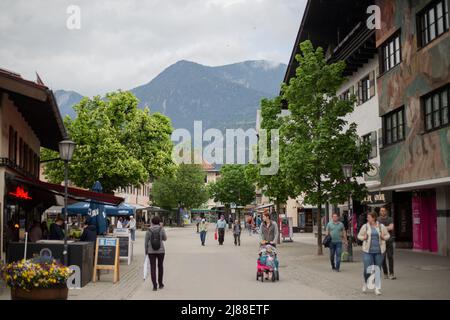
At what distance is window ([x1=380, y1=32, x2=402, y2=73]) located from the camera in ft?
86.4

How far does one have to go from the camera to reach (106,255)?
17.0 meters

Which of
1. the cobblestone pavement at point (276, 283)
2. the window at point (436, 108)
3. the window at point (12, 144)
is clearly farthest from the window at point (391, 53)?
the window at point (12, 144)

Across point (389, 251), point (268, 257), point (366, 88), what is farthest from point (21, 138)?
point (366, 88)

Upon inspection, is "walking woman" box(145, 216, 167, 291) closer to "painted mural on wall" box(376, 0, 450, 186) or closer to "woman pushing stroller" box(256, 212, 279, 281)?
"woman pushing stroller" box(256, 212, 279, 281)

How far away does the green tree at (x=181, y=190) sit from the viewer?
8644cm

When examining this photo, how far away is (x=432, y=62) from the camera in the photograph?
21.9 meters

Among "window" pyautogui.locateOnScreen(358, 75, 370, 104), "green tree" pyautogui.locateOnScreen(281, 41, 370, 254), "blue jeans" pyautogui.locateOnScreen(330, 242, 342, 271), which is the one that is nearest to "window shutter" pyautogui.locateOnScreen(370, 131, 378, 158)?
"window" pyautogui.locateOnScreen(358, 75, 370, 104)

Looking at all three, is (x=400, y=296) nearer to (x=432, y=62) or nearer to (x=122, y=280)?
(x=122, y=280)

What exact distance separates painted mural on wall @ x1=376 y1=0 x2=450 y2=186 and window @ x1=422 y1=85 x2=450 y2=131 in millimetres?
201

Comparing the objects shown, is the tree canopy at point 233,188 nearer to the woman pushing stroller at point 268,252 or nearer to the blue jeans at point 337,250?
the blue jeans at point 337,250

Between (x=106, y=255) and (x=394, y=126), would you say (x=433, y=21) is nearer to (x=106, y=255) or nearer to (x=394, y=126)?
(x=394, y=126)

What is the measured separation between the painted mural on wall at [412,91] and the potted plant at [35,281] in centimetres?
1388
